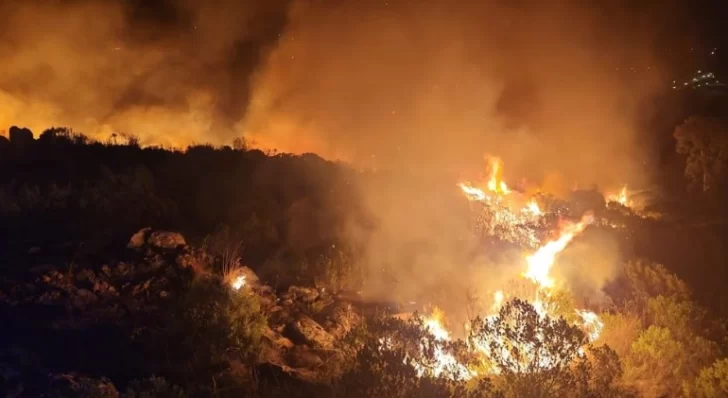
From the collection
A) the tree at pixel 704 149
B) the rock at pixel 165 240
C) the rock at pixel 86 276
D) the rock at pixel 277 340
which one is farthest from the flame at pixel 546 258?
the tree at pixel 704 149

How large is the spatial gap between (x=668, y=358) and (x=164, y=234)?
8566 millimetres

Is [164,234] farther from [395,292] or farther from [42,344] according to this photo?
[395,292]

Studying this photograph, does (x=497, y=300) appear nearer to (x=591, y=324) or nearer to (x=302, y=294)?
(x=591, y=324)

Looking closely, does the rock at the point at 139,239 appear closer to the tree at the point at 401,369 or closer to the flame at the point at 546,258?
the tree at the point at 401,369

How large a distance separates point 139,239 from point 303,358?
4.17m

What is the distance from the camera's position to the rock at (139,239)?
10.8 meters

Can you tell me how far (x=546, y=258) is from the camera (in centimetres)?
1246

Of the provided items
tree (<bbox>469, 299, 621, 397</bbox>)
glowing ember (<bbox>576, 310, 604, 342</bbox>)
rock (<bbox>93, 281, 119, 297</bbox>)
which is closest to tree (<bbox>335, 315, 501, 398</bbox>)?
tree (<bbox>469, 299, 621, 397</bbox>)

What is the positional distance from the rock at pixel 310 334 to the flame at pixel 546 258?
4.06m

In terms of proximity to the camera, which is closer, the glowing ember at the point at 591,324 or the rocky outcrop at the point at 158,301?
the rocky outcrop at the point at 158,301

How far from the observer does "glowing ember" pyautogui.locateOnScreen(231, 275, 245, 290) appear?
33.3 ft

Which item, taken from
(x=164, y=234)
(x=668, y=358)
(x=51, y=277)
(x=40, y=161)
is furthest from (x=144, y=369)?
(x=40, y=161)

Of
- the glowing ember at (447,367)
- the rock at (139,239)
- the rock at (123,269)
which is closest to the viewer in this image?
the glowing ember at (447,367)

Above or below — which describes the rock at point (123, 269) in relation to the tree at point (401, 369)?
above
